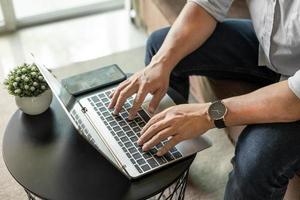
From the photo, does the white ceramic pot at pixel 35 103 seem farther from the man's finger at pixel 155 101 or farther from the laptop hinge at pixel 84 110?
the man's finger at pixel 155 101

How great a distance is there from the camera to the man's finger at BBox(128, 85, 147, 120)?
44.4 inches

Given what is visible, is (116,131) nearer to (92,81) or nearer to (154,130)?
(154,130)

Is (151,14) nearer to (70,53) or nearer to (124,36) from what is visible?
(124,36)

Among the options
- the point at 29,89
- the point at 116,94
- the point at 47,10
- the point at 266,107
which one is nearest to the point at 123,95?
the point at 116,94

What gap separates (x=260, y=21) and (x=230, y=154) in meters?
0.60

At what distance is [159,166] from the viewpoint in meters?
1.00

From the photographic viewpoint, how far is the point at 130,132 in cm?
109

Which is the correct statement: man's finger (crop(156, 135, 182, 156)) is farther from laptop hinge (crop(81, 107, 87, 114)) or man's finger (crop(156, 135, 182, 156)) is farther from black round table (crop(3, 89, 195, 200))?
laptop hinge (crop(81, 107, 87, 114))

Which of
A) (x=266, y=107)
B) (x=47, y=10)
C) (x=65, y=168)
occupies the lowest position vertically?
(x=47, y=10)

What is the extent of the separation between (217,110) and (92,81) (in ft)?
1.37

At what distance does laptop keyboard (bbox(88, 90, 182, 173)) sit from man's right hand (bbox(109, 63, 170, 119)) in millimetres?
20

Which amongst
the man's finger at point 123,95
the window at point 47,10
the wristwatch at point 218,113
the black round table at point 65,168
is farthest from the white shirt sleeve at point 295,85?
the window at point 47,10

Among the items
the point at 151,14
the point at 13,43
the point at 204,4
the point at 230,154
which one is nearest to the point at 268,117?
the point at 204,4

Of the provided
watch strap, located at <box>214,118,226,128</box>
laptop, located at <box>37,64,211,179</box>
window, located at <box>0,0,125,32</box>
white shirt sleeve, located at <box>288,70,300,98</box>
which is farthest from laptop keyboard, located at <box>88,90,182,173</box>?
window, located at <box>0,0,125,32</box>
